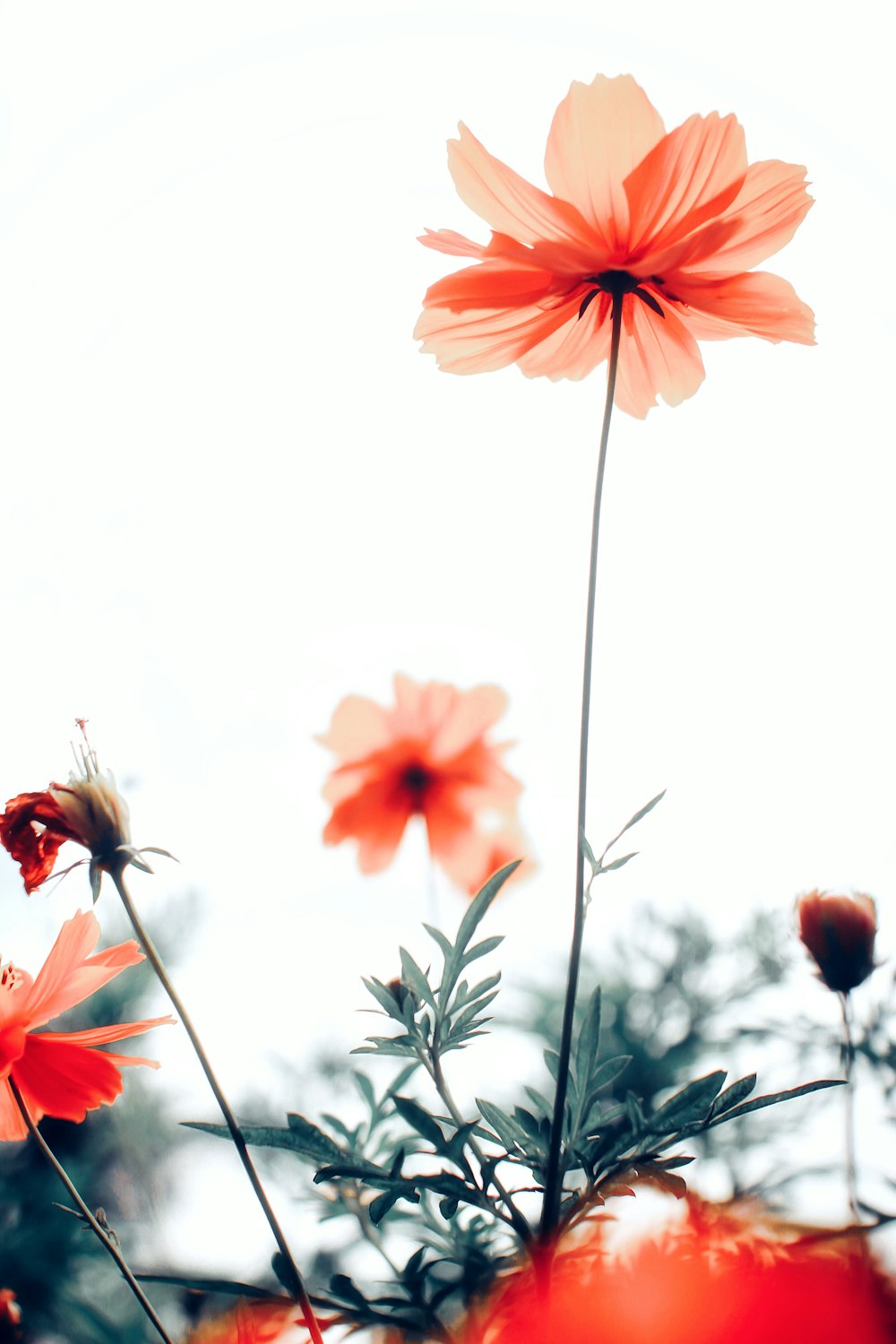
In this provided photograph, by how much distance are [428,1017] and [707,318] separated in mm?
344

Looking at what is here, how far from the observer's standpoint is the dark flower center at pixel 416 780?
2.74 ft

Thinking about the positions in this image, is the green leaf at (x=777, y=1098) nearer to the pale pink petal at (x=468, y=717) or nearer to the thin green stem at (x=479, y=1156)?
the thin green stem at (x=479, y=1156)

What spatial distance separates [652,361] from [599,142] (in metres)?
0.11

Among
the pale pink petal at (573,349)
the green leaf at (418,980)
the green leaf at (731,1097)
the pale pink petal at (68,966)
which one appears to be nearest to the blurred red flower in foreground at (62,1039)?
the pale pink petal at (68,966)

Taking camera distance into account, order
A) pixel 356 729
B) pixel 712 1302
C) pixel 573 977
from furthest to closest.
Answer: pixel 356 729 → pixel 573 977 → pixel 712 1302

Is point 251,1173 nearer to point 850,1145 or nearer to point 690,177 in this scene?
point 850,1145

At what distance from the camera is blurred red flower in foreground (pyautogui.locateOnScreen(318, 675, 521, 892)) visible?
78cm

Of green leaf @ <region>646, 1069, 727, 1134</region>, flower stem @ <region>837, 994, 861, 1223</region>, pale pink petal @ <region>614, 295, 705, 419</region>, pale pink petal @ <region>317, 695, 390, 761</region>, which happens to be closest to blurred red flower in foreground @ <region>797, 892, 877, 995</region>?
flower stem @ <region>837, 994, 861, 1223</region>

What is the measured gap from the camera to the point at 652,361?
1.75 feet

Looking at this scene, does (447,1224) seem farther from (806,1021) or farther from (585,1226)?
(806,1021)

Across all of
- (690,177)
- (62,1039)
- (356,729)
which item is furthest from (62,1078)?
(690,177)

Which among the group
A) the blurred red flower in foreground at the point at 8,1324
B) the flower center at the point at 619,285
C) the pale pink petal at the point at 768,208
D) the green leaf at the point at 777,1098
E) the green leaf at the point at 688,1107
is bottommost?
the blurred red flower in foreground at the point at 8,1324

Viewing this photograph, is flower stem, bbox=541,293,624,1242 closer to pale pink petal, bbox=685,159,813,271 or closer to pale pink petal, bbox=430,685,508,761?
pale pink petal, bbox=685,159,813,271

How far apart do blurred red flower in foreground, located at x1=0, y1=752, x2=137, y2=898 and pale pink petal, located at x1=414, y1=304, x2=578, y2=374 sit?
25cm
